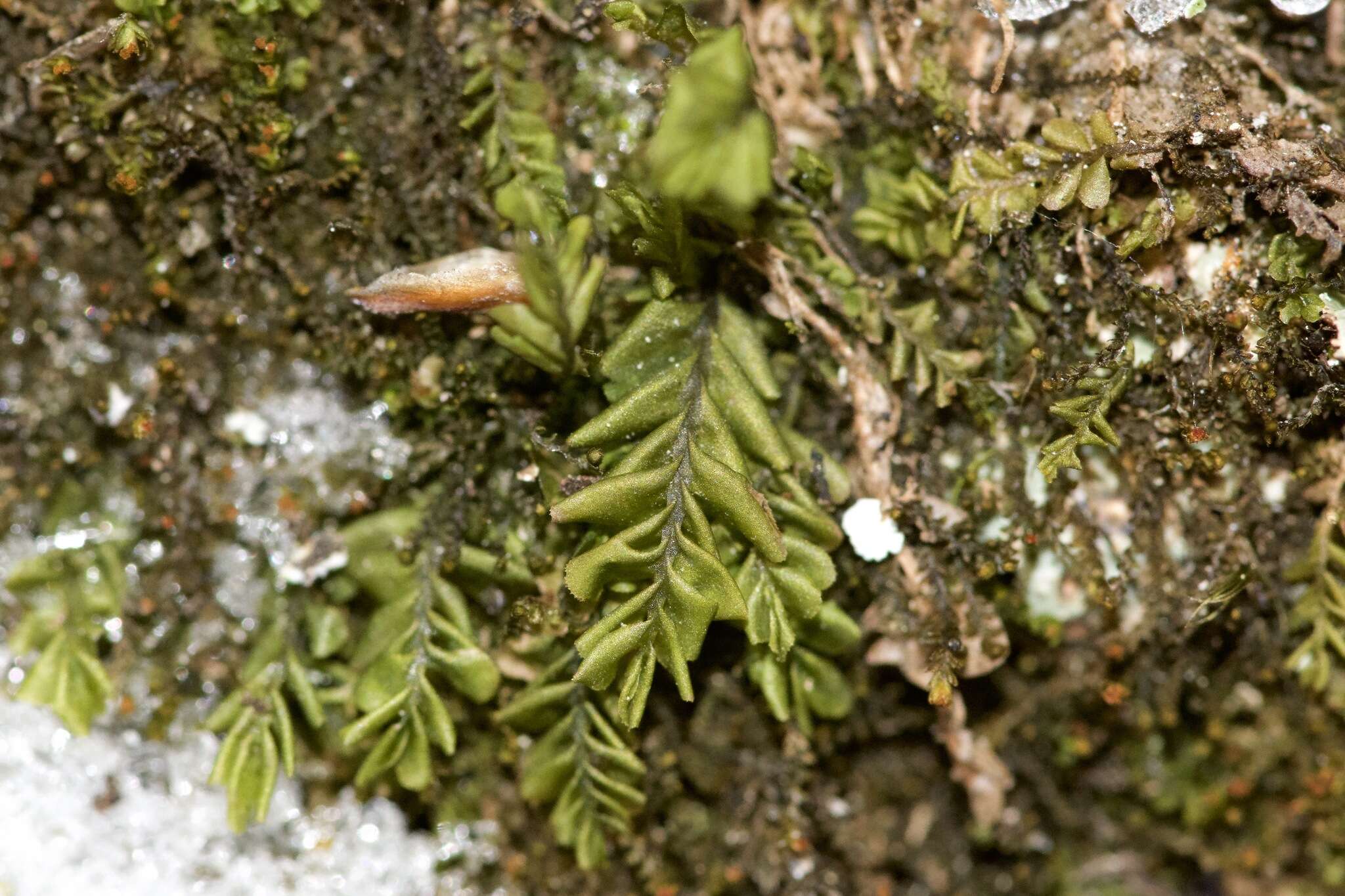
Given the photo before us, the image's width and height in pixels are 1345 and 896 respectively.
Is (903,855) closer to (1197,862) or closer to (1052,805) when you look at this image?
(1052,805)

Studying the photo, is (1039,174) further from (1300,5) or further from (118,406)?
(118,406)

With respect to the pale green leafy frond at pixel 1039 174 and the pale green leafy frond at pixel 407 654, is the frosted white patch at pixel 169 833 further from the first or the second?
the pale green leafy frond at pixel 1039 174

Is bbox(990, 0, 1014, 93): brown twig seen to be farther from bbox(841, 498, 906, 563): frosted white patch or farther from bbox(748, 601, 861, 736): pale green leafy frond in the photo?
bbox(748, 601, 861, 736): pale green leafy frond

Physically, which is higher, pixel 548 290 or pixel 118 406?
pixel 548 290

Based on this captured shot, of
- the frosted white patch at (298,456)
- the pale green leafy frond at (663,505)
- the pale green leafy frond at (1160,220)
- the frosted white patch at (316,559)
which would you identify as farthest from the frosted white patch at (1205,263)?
the frosted white patch at (316,559)

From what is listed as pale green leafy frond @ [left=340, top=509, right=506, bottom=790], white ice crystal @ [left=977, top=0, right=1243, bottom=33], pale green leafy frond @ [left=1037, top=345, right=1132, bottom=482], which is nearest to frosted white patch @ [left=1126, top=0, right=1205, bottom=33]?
white ice crystal @ [left=977, top=0, right=1243, bottom=33]

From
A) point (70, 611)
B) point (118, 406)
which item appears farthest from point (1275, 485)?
point (70, 611)
